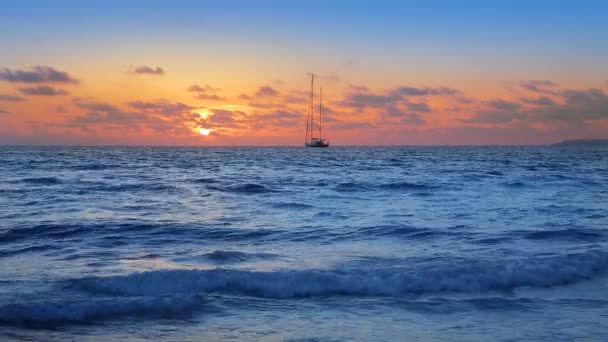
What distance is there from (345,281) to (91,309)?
150 inches

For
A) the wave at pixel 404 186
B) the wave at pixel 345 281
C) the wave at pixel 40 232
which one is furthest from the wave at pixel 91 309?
the wave at pixel 404 186

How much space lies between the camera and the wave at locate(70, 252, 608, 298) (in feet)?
27.6

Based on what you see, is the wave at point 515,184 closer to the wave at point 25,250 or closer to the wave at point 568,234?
the wave at point 568,234

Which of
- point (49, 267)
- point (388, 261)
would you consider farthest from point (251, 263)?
point (49, 267)

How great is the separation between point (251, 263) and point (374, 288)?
2.72m

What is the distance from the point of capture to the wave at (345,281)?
27.6ft

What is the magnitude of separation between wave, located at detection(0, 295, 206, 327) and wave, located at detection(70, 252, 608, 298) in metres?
0.71

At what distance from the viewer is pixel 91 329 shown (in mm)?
6590

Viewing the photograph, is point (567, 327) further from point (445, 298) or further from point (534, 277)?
point (534, 277)

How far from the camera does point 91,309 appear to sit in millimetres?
7195

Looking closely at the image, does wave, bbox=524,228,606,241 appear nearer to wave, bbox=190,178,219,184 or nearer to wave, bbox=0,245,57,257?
wave, bbox=0,245,57,257

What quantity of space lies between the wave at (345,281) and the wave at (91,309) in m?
0.71

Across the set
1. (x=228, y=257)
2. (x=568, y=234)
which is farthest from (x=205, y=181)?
(x=568, y=234)

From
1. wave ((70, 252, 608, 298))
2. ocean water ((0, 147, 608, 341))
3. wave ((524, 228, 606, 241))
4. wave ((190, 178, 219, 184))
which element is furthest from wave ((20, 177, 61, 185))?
wave ((524, 228, 606, 241))
